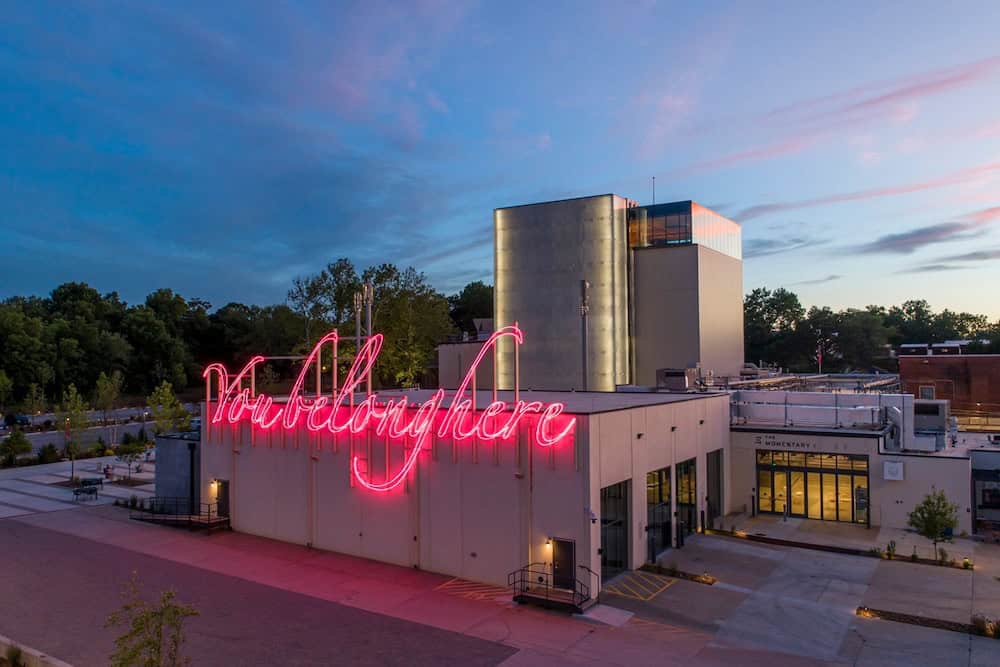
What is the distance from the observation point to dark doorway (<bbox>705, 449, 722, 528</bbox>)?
30.5 metres

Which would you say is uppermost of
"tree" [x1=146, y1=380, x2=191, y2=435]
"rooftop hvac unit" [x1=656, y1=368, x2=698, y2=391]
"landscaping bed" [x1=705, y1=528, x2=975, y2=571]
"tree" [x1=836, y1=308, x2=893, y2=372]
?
"tree" [x1=836, y1=308, x2=893, y2=372]

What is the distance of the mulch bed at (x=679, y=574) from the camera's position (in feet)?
72.4

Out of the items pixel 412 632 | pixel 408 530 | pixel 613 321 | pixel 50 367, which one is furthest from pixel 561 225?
pixel 50 367

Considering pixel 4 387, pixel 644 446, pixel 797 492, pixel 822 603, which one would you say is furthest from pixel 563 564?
pixel 4 387

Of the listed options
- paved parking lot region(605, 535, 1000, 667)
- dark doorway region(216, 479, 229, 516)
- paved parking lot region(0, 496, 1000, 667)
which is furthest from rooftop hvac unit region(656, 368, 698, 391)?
dark doorway region(216, 479, 229, 516)

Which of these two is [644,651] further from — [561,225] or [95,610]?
[561,225]

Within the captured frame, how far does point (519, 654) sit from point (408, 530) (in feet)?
28.7

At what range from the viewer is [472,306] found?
12925 cm

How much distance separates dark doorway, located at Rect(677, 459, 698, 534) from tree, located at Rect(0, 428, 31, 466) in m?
46.9

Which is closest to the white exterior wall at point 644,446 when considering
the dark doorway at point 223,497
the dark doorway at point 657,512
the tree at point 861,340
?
the dark doorway at point 657,512

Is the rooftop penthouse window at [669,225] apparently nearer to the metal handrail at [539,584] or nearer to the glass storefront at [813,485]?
the glass storefront at [813,485]

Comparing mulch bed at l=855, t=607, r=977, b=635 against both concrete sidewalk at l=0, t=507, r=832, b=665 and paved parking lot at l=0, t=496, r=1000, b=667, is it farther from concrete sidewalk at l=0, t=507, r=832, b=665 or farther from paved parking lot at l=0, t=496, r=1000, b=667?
concrete sidewalk at l=0, t=507, r=832, b=665

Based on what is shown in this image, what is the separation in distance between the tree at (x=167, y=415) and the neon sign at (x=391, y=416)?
21141mm

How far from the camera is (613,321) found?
54531 millimetres
